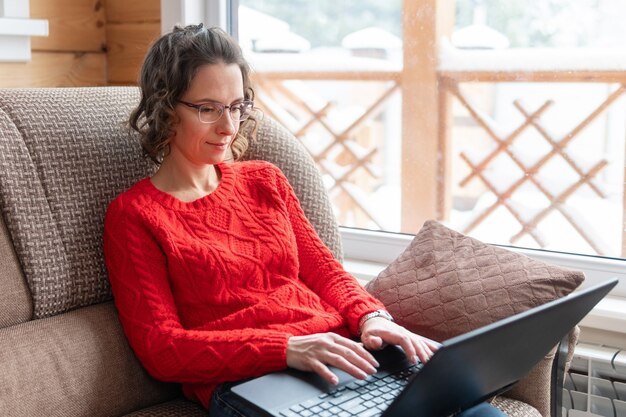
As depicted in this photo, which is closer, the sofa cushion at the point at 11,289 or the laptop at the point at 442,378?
the laptop at the point at 442,378

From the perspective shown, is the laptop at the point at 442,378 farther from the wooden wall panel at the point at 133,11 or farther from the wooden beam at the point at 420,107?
the wooden wall panel at the point at 133,11

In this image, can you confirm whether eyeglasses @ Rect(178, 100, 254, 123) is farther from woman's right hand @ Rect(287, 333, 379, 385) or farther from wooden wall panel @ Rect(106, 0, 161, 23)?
wooden wall panel @ Rect(106, 0, 161, 23)

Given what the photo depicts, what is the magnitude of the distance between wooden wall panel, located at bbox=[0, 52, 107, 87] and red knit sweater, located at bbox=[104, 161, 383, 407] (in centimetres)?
96

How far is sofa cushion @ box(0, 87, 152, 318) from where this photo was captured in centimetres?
156

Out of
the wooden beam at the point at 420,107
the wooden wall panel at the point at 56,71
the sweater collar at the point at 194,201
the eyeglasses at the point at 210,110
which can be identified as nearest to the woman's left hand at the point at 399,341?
the sweater collar at the point at 194,201

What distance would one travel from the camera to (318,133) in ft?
8.75

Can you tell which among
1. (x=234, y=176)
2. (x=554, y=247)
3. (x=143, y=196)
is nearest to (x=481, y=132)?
(x=554, y=247)

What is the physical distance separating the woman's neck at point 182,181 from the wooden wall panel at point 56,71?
94 centimetres

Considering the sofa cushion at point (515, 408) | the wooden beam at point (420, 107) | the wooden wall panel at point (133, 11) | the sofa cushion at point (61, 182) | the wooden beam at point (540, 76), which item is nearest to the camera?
the sofa cushion at point (61, 182)

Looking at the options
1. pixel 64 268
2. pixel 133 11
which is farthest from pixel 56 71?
pixel 64 268

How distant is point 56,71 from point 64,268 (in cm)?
114

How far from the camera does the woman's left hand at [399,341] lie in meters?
1.53

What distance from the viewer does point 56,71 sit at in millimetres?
2561

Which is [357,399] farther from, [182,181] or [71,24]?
[71,24]
